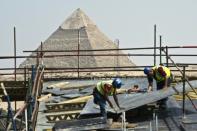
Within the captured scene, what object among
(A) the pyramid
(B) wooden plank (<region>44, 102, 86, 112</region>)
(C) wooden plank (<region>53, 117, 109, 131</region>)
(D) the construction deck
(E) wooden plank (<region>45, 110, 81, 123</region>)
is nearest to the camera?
(C) wooden plank (<region>53, 117, 109, 131</region>)

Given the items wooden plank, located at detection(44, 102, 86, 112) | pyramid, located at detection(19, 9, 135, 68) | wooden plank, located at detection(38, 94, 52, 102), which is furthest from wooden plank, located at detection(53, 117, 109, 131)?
pyramid, located at detection(19, 9, 135, 68)

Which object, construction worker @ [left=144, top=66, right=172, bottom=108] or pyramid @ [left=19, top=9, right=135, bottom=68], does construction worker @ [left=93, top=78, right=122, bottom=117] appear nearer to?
construction worker @ [left=144, top=66, right=172, bottom=108]

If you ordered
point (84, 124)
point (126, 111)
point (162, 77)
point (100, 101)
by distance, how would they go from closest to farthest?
point (84, 124) < point (100, 101) < point (126, 111) < point (162, 77)

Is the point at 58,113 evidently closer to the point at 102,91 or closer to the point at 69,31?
the point at 102,91

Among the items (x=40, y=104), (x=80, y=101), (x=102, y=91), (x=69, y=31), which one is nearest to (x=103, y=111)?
(x=102, y=91)

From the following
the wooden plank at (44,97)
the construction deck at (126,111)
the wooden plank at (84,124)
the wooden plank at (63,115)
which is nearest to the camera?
the wooden plank at (84,124)

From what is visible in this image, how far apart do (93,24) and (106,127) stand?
94.9m

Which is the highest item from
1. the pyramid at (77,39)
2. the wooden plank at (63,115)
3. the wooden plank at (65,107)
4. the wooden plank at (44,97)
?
the pyramid at (77,39)

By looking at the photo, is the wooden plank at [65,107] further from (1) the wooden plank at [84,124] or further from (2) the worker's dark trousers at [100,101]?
(1) the wooden plank at [84,124]

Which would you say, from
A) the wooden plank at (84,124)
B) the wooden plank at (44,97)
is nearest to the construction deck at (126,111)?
the wooden plank at (84,124)

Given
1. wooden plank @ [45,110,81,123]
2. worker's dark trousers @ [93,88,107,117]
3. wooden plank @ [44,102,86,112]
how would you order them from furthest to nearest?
wooden plank @ [44,102,86,112], wooden plank @ [45,110,81,123], worker's dark trousers @ [93,88,107,117]

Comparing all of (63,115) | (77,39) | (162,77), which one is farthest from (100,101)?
(77,39)

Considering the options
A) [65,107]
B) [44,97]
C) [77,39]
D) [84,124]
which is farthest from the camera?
[77,39]

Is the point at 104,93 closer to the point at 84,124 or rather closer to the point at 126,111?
the point at 126,111
